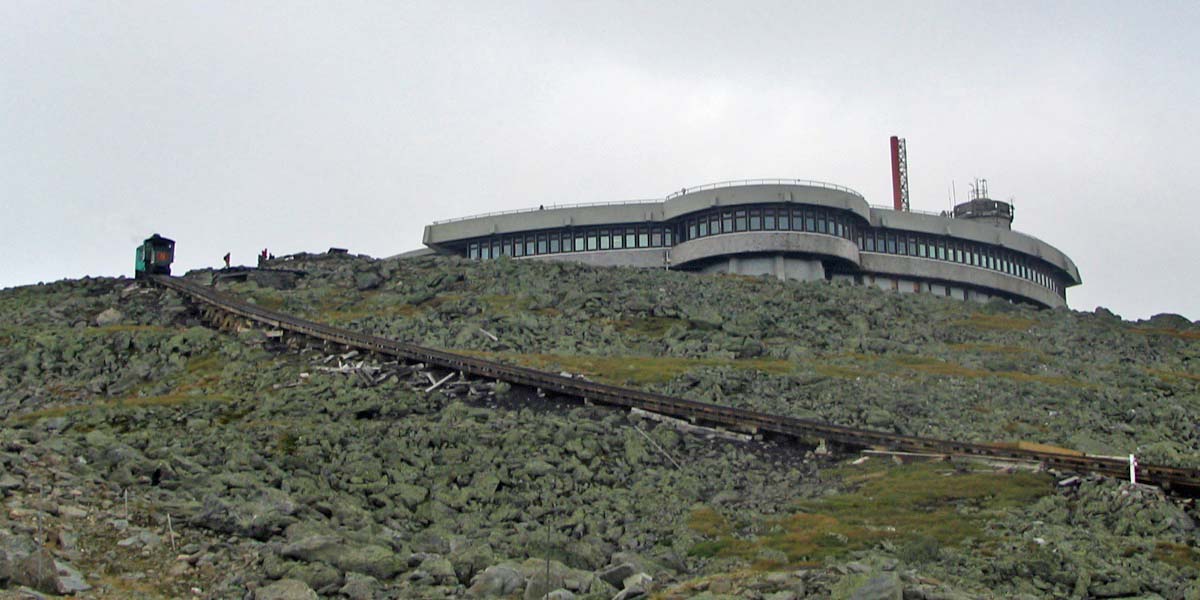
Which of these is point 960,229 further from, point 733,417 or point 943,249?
point 733,417

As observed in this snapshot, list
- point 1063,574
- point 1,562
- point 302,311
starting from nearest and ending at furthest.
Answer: point 1,562, point 1063,574, point 302,311

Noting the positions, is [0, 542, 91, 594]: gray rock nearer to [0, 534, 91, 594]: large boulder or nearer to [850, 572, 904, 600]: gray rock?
[0, 534, 91, 594]: large boulder

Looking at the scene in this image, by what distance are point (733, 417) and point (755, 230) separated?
56971 mm

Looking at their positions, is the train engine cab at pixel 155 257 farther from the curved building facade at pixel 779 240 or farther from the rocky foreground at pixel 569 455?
the curved building facade at pixel 779 240

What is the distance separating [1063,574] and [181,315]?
64.3 meters

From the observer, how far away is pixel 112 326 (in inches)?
3177

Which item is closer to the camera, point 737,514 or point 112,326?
point 737,514

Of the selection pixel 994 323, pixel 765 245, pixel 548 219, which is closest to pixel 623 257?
pixel 548 219

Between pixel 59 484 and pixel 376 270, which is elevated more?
pixel 376 270

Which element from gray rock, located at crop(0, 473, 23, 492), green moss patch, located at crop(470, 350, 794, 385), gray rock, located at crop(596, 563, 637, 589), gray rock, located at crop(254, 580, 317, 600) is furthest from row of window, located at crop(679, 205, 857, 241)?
gray rock, located at crop(254, 580, 317, 600)

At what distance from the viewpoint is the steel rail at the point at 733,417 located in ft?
146

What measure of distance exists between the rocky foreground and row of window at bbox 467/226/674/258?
23.0 meters

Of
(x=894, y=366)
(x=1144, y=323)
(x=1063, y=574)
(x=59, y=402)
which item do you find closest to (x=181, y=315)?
(x=59, y=402)

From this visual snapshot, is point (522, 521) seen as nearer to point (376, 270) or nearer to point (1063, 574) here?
point (1063, 574)
